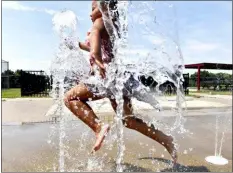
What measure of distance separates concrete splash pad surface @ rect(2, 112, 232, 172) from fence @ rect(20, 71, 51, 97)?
12.3 m

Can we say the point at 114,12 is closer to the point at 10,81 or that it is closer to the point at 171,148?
the point at 171,148

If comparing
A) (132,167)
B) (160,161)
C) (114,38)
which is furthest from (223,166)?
(114,38)

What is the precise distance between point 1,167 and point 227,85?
1024 inches

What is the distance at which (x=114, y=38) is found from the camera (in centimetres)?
350

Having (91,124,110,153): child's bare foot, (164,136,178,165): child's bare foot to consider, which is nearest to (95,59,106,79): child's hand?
(91,124,110,153): child's bare foot

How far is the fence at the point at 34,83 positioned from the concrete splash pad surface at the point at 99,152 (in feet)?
40.2

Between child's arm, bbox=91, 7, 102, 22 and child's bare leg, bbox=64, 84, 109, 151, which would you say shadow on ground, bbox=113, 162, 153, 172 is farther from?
child's arm, bbox=91, 7, 102, 22

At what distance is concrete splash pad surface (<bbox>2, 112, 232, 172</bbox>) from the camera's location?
3957 millimetres

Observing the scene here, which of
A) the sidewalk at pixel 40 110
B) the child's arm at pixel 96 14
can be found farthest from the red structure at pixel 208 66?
the child's arm at pixel 96 14

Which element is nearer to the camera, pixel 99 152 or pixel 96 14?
pixel 96 14

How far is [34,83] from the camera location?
18.8 m

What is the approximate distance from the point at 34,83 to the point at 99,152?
14815 millimetres

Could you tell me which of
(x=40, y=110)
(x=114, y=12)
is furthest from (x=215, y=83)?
(x=114, y=12)

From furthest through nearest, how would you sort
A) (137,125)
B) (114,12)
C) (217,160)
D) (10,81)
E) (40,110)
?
(10,81)
(40,110)
(217,160)
(137,125)
(114,12)
